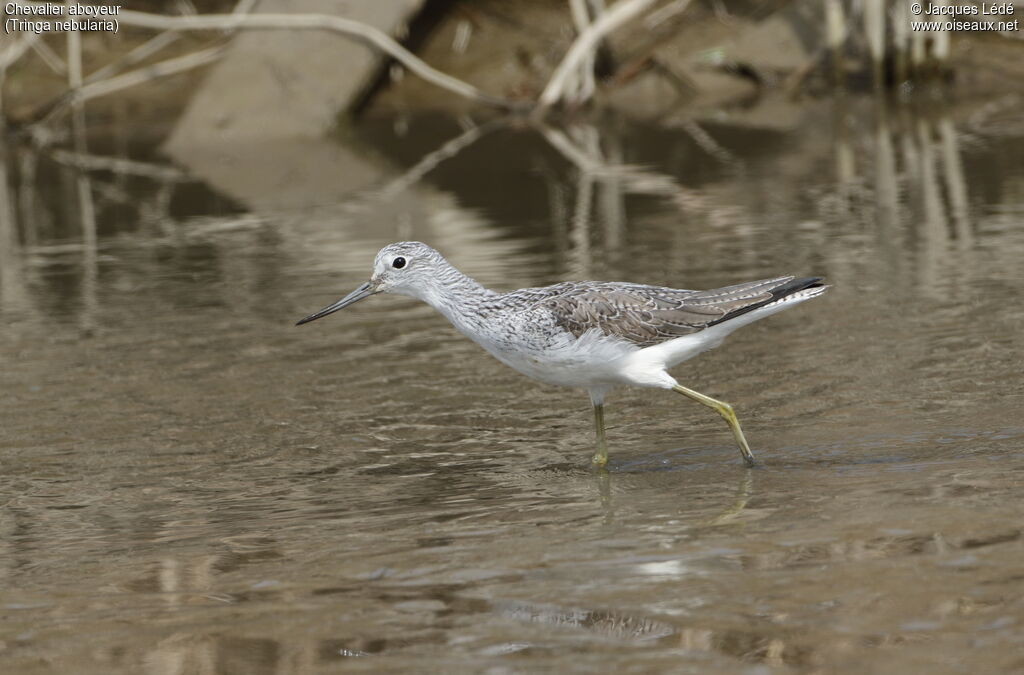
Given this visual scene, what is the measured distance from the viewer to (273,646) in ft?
16.6

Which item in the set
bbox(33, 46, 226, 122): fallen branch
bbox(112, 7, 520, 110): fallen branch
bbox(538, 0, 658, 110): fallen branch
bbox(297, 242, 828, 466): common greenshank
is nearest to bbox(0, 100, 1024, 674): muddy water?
bbox(297, 242, 828, 466): common greenshank

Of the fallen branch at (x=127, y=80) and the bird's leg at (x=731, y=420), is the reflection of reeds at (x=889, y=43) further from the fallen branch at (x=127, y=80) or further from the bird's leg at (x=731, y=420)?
the bird's leg at (x=731, y=420)

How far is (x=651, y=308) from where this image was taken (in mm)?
7133

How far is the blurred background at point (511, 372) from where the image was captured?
205 inches

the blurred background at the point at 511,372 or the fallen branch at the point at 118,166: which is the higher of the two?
the fallen branch at the point at 118,166

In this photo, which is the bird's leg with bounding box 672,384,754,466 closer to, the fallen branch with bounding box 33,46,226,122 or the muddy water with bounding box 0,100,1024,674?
the muddy water with bounding box 0,100,1024,674

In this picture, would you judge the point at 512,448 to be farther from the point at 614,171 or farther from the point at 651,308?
the point at 614,171

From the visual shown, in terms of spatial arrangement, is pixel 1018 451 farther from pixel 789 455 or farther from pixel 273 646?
pixel 273 646

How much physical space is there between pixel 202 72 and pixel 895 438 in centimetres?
1596

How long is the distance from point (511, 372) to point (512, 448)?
154cm

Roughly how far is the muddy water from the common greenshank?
0.45 meters

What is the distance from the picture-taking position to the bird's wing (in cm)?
696

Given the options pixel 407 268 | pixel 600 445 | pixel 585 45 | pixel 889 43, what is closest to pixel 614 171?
pixel 585 45

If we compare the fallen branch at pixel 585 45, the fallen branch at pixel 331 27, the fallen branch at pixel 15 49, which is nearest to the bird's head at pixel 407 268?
the fallen branch at pixel 585 45
